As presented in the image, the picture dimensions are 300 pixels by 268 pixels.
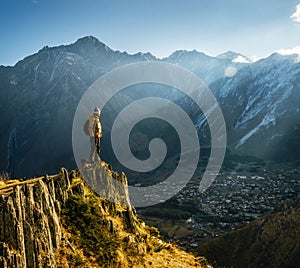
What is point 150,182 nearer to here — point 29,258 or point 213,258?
point 213,258

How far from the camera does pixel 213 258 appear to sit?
165ft

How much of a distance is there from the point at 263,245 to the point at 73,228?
122 ft

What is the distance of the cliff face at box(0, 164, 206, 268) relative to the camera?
13.4m

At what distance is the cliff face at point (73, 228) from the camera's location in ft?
43.9

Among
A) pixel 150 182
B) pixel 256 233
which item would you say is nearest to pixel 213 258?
pixel 256 233

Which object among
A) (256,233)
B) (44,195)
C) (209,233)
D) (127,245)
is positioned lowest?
(209,233)

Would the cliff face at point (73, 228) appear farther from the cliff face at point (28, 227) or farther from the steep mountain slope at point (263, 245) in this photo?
the steep mountain slope at point (263, 245)

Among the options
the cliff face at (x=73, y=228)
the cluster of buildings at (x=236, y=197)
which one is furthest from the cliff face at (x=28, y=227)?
the cluster of buildings at (x=236, y=197)

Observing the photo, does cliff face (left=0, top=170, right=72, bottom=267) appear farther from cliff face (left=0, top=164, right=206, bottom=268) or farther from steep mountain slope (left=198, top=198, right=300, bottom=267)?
steep mountain slope (left=198, top=198, right=300, bottom=267)

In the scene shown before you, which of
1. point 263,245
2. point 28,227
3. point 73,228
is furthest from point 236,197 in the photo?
point 28,227

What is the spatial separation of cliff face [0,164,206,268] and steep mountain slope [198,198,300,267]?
85.5 ft

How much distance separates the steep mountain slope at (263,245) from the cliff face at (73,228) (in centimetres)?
2606

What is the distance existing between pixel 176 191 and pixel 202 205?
2202 cm

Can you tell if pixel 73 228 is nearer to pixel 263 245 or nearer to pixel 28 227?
pixel 28 227
